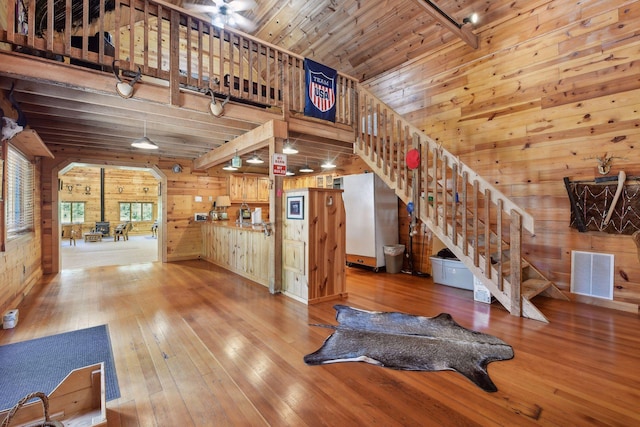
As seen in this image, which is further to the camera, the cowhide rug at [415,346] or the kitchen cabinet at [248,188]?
the kitchen cabinet at [248,188]

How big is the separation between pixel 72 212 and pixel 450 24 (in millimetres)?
15794

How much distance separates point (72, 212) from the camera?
12891 millimetres

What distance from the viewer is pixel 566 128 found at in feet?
12.4

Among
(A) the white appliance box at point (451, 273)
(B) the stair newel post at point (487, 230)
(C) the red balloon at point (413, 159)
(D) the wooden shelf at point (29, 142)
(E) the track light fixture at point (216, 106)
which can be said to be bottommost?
(A) the white appliance box at point (451, 273)

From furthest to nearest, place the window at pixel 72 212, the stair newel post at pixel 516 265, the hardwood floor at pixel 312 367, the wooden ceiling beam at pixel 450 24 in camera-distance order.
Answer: the window at pixel 72 212, the wooden ceiling beam at pixel 450 24, the stair newel post at pixel 516 265, the hardwood floor at pixel 312 367

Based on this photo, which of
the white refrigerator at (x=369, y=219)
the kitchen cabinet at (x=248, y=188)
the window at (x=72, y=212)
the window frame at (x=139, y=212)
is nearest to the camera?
the white refrigerator at (x=369, y=219)

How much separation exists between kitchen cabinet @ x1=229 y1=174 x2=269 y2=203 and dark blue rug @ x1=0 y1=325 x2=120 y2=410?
5.37m

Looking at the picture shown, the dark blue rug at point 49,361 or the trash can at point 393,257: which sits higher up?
the trash can at point 393,257

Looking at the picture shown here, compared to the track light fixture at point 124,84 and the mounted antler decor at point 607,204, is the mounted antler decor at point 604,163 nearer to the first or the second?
the mounted antler decor at point 607,204

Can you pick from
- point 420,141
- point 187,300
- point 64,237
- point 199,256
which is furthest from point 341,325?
point 64,237

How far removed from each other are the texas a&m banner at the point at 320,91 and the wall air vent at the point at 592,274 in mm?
4002

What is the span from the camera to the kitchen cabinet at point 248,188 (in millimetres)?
8061

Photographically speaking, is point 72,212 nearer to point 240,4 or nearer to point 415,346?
point 240,4

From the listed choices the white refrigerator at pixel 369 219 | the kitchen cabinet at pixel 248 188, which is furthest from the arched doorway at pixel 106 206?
the white refrigerator at pixel 369 219
